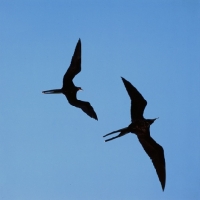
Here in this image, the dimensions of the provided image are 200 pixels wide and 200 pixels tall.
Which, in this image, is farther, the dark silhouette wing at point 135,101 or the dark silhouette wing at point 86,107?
the dark silhouette wing at point 86,107

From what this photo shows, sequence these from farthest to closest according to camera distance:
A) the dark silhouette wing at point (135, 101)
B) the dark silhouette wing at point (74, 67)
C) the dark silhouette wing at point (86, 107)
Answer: the dark silhouette wing at point (86, 107)
the dark silhouette wing at point (74, 67)
the dark silhouette wing at point (135, 101)

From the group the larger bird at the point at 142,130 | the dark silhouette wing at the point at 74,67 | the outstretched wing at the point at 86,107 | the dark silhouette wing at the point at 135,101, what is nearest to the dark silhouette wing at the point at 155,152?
the larger bird at the point at 142,130

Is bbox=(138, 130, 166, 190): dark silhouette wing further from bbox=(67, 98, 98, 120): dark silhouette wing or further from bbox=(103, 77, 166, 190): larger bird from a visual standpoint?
bbox=(67, 98, 98, 120): dark silhouette wing

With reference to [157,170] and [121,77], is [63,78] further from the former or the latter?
[157,170]

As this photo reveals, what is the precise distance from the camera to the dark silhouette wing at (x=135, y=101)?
12977 mm

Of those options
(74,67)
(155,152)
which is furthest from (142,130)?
(74,67)

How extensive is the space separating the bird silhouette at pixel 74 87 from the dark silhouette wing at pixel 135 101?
2.93 metres

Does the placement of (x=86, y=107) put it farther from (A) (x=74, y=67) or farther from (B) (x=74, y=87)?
(A) (x=74, y=67)

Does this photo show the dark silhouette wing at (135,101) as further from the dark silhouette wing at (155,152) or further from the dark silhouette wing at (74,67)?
the dark silhouette wing at (74,67)

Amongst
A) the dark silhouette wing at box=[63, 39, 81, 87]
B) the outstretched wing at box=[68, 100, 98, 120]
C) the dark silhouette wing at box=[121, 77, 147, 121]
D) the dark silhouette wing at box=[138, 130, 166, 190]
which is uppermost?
the dark silhouette wing at box=[63, 39, 81, 87]

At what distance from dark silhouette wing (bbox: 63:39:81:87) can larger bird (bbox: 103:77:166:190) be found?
128 inches

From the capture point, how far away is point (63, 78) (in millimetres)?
15750

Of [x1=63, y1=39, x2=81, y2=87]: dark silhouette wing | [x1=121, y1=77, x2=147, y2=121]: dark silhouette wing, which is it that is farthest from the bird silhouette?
[x1=121, y1=77, x2=147, y2=121]: dark silhouette wing

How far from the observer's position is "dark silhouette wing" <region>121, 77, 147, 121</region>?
13.0 metres
